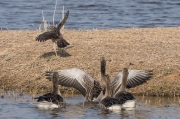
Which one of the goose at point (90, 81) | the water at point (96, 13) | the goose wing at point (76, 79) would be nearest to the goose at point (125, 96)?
the goose at point (90, 81)

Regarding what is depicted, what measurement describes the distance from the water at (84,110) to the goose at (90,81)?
0.26 m

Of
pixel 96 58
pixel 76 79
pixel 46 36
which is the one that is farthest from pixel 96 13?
pixel 76 79

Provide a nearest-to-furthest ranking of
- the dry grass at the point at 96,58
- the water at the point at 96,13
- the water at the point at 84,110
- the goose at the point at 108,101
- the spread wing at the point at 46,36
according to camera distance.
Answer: the water at the point at 84,110
the goose at the point at 108,101
the dry grass at the point at 96,58
the spread wing at the point at 46,36
the water at the point at 96,13

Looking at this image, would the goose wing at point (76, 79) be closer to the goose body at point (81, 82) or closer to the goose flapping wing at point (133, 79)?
the goose body at point (81, 82)

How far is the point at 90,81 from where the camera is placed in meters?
11.9

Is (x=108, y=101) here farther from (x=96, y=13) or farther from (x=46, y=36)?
(x=96, y=13)

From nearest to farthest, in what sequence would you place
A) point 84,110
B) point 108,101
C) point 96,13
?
1. point 108,101
2. point 84,110
3. point 96,13

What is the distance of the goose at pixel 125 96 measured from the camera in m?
10.6

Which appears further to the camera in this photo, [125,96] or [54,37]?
[54,37]

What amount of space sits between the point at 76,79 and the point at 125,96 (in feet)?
5.32

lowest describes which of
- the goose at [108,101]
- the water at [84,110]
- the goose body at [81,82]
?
the water at [84,110]

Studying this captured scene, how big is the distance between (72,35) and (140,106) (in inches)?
227

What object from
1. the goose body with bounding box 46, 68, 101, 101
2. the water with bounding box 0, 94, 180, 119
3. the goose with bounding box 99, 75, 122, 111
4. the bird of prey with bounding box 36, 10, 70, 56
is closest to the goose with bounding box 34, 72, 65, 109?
the water with bounding box 0, 94, 180, 119

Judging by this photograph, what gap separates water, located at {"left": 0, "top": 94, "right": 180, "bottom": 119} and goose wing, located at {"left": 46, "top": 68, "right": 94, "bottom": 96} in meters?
0.28
